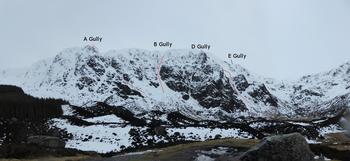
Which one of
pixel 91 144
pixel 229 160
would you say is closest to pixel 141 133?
pixel 91 144

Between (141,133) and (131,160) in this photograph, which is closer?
(131,160)

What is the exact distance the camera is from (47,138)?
386 ft

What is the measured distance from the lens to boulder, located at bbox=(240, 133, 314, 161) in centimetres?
4894

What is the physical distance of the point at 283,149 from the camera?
48938 millimetres

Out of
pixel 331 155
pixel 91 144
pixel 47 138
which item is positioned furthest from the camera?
pixel 91 144

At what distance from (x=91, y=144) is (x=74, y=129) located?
38958 mm

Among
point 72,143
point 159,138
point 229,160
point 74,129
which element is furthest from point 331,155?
point 74,129

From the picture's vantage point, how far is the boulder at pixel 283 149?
161ft

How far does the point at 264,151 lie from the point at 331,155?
29.1 meters

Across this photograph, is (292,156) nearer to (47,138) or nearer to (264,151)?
(264,151)

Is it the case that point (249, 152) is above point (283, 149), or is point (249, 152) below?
below

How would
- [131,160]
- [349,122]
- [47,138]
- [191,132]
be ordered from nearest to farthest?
[131,160], [349,122], [47,138], [191,132]

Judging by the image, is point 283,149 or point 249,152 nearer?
point 283,149

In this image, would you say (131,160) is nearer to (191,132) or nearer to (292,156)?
(292,156)
